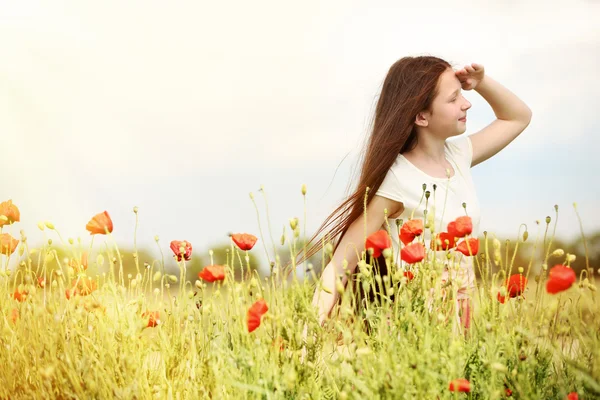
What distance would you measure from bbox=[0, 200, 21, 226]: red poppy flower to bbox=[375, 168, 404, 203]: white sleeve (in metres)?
1.37

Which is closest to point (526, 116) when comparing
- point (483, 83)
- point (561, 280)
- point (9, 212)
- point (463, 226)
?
point (483, 83)

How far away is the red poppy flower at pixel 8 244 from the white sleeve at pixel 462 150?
6.12 ft

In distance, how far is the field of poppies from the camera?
185 cm

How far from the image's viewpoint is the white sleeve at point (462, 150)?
10.5 ft

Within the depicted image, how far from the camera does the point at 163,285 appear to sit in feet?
8.00

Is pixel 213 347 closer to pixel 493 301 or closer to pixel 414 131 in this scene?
pixel 493 301

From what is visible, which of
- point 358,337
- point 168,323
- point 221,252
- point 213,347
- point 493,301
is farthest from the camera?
point 221,252

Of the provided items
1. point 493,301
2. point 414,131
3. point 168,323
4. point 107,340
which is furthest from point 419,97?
point 107,340

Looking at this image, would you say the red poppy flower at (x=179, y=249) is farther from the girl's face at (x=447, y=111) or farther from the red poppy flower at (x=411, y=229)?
the girl's face at (x=447, y=111)

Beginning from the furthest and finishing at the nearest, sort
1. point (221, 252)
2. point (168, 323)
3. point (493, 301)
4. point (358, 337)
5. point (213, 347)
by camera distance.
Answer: point (221, 252)
point (168, 323)
point (213, 347)
point (493, 301)
point (358, 337)

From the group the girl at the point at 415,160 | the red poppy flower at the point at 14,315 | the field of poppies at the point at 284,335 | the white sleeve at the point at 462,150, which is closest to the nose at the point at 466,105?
the girl at the point at 415,160

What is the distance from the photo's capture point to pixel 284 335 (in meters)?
1.98

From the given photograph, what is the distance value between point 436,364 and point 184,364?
843 millimetres

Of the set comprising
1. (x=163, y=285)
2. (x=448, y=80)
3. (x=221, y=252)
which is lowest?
(x=221, y=252)
